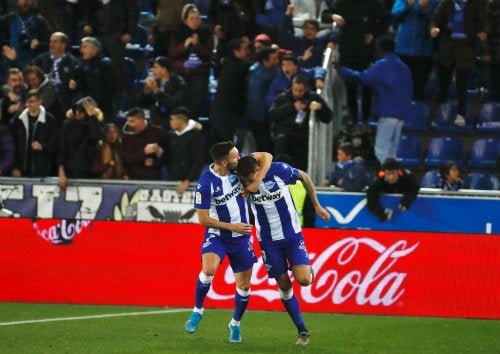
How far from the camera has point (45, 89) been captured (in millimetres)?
18891

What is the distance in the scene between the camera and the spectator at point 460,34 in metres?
18.6

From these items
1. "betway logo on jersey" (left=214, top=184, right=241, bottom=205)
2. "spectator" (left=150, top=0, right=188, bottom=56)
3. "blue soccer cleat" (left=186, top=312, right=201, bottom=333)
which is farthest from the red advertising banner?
"spectator" (left=150, top=0, right=188, bottom=56)

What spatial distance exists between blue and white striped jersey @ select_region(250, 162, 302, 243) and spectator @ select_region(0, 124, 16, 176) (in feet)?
22.9

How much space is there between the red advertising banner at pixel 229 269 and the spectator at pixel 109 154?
2.12 metres

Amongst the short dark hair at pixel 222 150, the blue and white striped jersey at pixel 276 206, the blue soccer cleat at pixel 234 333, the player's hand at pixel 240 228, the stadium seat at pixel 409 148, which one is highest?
the short dark hair at pixel 222 150

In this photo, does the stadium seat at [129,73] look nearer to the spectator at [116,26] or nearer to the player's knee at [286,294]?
the spectator at [116,26]

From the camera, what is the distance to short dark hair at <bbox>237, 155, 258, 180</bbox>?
454 inches

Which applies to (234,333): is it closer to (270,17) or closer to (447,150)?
(447,150)

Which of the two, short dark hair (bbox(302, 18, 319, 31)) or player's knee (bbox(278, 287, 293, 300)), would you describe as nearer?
player's knee (bbox(278, 287, 293, 300))

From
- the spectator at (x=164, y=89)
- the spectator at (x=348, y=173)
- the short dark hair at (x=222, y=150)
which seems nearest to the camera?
the short dark hair at (x=222, y=150)

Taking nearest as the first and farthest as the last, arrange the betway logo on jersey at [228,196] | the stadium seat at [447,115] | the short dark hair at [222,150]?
1. the short dark hair at [222,150]
2. the betway logo on jersey at [228,196]
3. the stadium seat at [447,115]

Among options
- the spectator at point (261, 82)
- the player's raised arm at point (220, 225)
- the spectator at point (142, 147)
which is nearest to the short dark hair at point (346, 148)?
the spectator at point (261, 82)

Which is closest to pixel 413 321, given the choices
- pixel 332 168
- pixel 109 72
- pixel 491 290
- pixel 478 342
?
pixel 491 290

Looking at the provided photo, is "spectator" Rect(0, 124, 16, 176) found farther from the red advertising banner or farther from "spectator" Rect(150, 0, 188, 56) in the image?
"spectator" Rect(150, 0, 188, 56)
